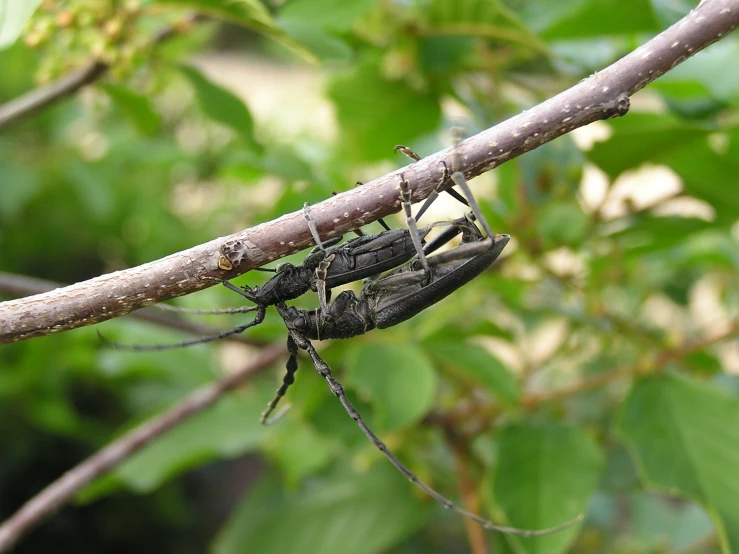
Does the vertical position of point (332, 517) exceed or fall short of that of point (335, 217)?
it falls short

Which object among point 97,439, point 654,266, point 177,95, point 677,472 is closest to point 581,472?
point 677,472

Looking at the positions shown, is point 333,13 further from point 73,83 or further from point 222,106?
point 73,83

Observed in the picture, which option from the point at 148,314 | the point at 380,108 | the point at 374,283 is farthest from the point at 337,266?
the point at 380,108

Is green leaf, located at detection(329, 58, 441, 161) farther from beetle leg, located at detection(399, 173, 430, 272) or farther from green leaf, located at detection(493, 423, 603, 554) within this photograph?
green leaf, located at detection(493, 423, 603, 554)

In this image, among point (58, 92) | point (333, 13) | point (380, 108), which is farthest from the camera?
point (380, 108)

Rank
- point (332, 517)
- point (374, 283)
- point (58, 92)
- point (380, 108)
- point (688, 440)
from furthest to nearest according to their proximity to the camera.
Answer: point (332, 517) < point (380, 108) < point (58, 92) < point (688, 440) < point (374, 283)

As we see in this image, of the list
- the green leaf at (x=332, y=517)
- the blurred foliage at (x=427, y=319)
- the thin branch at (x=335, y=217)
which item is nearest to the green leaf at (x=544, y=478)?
the blurred foliage at (x=427, y=319)

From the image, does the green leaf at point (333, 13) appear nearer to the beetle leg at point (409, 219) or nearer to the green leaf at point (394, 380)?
the beetle leg at point (409, 219)

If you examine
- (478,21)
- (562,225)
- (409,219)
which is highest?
(478,21)
